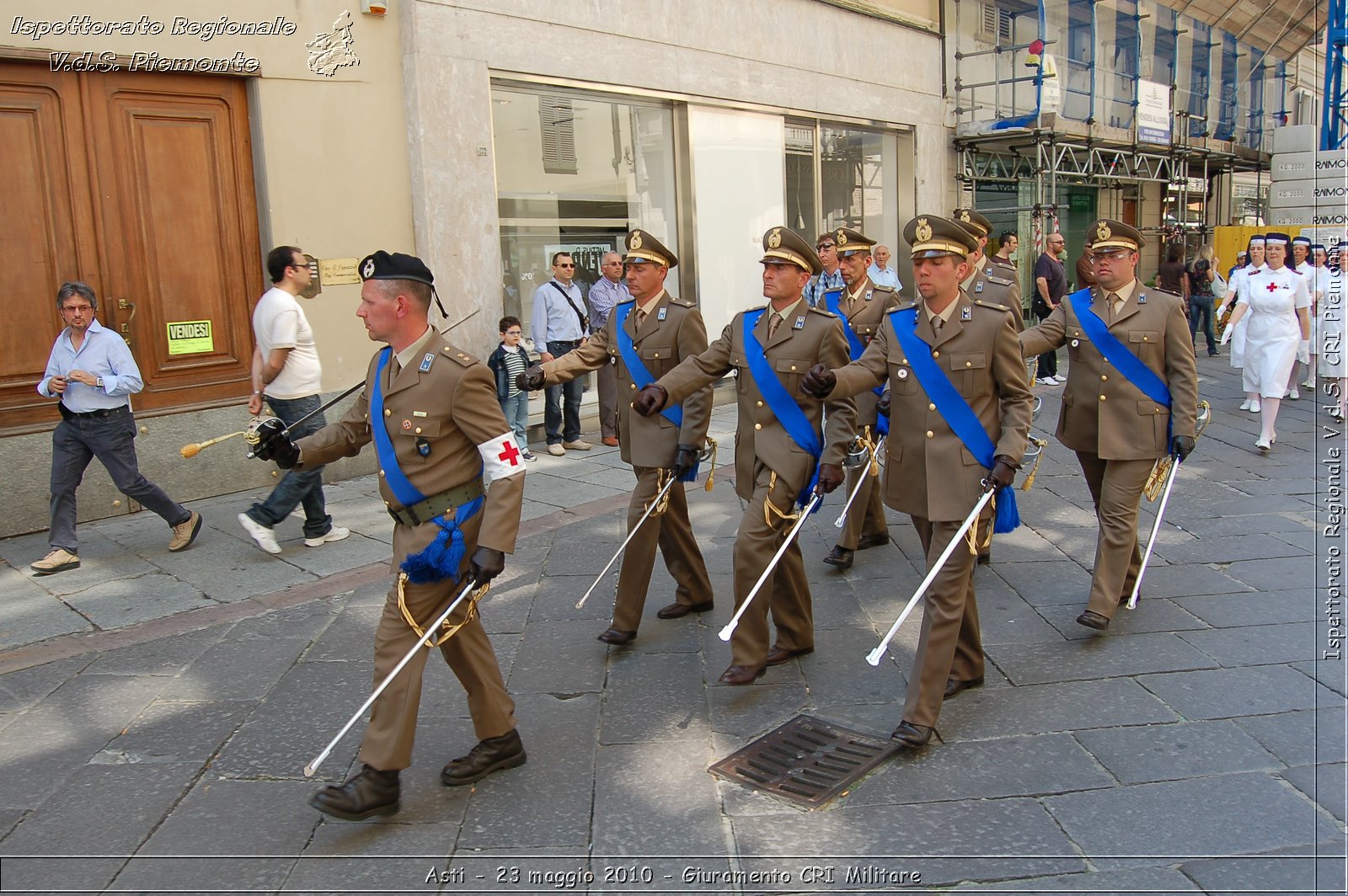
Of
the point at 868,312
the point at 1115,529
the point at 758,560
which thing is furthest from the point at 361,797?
the point at 868,312

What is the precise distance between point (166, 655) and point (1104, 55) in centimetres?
2204

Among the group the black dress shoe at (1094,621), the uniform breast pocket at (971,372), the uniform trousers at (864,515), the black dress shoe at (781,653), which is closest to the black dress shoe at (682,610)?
the black dress shoe at (781,653)

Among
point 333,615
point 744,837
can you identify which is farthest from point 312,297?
point 744,837

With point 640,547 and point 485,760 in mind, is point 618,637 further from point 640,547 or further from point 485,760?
point 485,760

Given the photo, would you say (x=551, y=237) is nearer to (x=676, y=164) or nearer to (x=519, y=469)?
(x=676, y=164)

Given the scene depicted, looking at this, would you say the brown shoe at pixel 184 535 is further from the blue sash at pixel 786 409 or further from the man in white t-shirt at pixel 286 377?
the blue sash at pixel 786 409

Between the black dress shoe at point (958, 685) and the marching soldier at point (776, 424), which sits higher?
the marching soldier at point (776, 424)

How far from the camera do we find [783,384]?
16.5 ft

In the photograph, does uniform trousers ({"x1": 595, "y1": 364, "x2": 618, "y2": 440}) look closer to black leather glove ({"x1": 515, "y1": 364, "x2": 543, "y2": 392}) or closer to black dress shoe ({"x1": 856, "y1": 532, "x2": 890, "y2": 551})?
black dress shoe ({"x1": 856, "y1": 532, "x2": 890, "y2": 551})

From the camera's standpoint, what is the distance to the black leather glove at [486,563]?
3.65 metres

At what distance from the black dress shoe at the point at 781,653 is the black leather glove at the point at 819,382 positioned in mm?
1388

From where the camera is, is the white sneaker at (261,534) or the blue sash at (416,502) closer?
the blue sash at (416,502)

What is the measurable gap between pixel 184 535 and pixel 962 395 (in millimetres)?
5318

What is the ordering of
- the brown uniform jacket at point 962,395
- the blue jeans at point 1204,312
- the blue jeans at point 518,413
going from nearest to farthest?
the brown uniform jacket at point 962,395
the blue jeans at point 518,413
the blue jeans at point 1204,312
